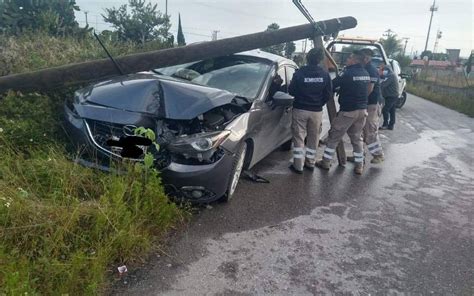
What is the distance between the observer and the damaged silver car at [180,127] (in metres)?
3.84

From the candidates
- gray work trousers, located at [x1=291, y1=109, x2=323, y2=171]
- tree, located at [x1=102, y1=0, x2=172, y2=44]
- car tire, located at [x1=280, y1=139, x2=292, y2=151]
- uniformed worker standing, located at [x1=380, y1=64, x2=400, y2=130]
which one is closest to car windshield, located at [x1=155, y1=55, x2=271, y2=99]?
gray work trousers, located at [x1=291, y1=109, x2=323, y2=171]

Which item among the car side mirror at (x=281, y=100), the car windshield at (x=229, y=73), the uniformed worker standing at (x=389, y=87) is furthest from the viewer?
the uniformed worker standing at (x=389, y=87)

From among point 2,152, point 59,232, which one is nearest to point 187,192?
point 59,232

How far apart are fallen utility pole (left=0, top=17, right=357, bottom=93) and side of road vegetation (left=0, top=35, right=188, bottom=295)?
1.75 ft

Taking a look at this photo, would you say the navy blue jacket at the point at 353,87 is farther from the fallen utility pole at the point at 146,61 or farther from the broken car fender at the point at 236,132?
the broken car fender at the point at 236,132

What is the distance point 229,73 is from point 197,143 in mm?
2099

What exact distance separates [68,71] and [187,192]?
2.65 meters

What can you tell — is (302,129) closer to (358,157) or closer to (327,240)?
(358,157)

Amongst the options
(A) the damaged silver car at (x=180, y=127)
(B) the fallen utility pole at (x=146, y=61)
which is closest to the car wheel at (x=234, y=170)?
(A) the damaged silver car at (x=180, y=127)

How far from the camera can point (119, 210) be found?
3.31 metres

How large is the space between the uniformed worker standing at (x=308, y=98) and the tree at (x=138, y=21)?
11.9m

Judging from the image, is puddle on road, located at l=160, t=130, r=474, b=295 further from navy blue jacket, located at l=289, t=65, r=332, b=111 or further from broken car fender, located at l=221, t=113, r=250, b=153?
navy blue jacket, located at l=289, t=65, r=332, b=111

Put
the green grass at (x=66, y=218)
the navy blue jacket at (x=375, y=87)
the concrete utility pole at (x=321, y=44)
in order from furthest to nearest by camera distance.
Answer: the navy blue jacket at (x=375, y=87) < the concrete utility pole at (x=321, y=44) < the green grass at (x=66, y=218)

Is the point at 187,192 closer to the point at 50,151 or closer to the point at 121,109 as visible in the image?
the point at 121,109
